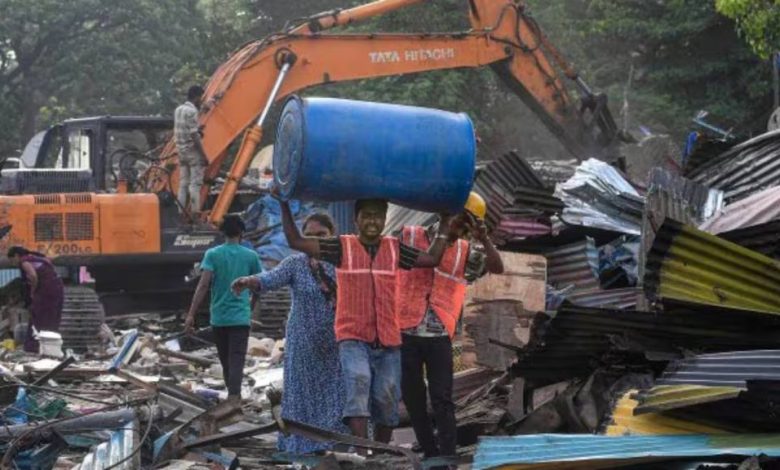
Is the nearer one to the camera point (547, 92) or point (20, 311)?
point (20, 311)

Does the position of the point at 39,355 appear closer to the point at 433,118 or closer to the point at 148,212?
the point at 148,212

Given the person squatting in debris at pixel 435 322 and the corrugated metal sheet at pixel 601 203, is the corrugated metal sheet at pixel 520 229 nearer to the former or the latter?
the corrugated metal sheet at pixel 601 203

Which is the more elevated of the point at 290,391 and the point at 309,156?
the point at 309,156

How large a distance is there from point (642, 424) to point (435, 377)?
1657mm

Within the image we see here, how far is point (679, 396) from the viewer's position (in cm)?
610

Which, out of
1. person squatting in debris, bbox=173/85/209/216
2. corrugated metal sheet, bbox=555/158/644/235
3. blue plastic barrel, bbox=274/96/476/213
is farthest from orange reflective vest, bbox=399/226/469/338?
person squatting in debris, bbox=173/85/209/216

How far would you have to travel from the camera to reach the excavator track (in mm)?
14773

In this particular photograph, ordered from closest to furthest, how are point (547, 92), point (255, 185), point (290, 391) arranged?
point (290, 391) → point (255, 185) → point (547, 92)

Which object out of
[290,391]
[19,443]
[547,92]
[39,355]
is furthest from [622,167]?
[19,443]

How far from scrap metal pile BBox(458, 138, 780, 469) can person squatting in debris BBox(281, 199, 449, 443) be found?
0.84 m

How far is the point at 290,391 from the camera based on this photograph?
826cm

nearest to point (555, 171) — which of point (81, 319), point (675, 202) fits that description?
point (81, 319)

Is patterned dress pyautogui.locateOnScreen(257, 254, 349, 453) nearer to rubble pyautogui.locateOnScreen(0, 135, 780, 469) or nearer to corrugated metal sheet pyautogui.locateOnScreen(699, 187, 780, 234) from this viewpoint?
rubble pyautogui.locateOnScreen(0, 135, 780, 469)

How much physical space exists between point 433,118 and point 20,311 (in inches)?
352
